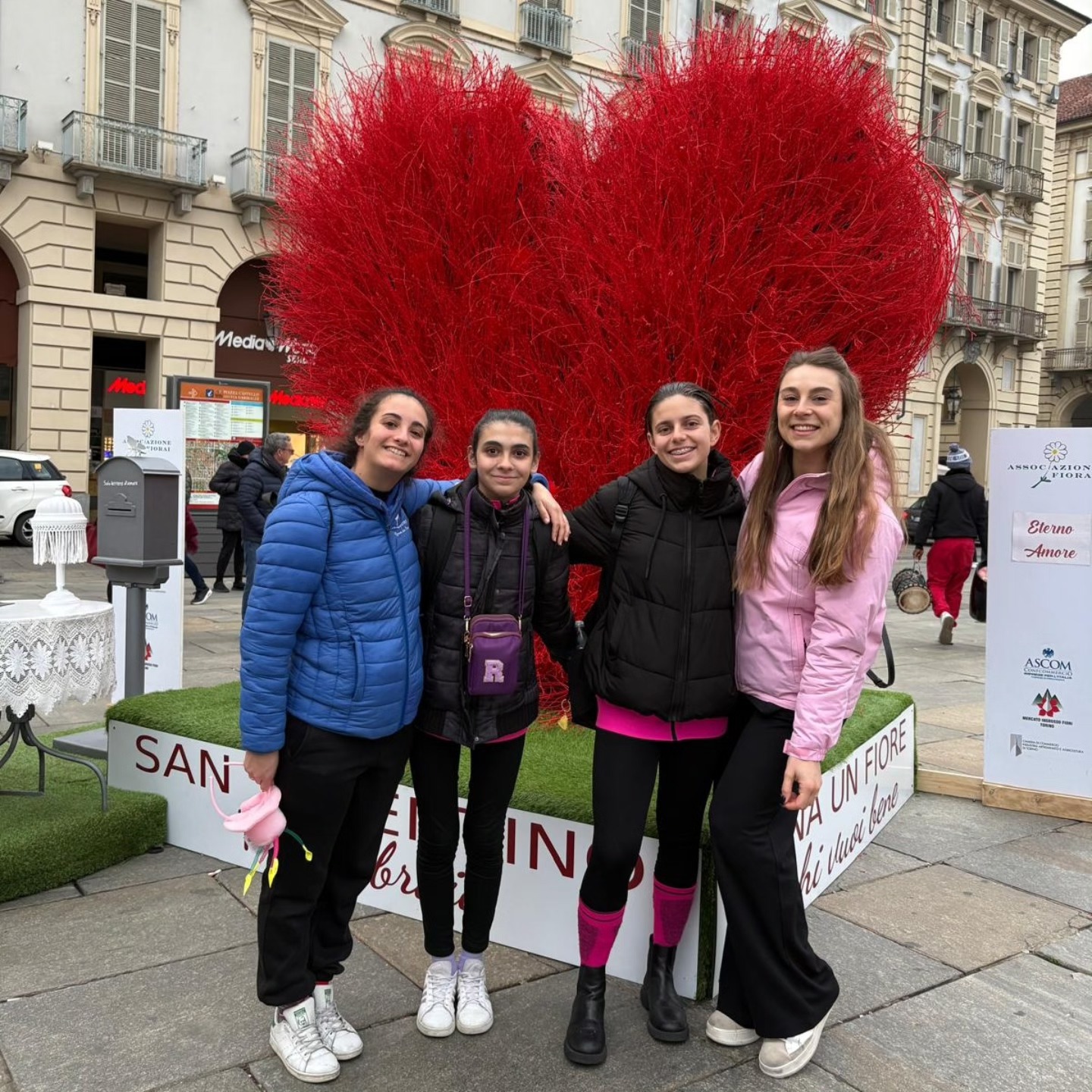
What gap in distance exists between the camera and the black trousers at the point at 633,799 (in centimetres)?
235

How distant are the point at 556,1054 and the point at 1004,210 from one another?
30.6 m

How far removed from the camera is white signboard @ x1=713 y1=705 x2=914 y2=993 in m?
3.10

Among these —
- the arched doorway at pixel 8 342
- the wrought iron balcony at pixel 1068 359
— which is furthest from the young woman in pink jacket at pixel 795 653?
the wrought iron balcony at pixel 1068 359

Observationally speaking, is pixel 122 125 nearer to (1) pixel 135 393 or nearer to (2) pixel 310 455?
(1) pixel 135 393

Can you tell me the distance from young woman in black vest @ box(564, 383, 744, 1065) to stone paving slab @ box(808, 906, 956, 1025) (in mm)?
536

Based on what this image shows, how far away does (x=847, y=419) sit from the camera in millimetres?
2275

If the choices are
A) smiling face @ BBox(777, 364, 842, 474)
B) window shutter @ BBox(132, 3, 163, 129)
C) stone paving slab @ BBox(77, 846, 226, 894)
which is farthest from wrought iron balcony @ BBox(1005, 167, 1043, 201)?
stone paving slab @ BBox(77, 846, 226, 894)

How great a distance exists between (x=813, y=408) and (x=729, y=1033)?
1501mm

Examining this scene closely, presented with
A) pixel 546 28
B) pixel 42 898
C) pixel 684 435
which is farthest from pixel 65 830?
pixel 546 28

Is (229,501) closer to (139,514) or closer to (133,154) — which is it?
(139,514)

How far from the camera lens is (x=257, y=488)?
897 centimetres

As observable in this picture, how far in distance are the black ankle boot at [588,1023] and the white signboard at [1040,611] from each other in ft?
8.33

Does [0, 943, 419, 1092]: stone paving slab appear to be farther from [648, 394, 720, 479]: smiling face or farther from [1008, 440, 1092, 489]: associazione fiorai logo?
[1008, 440, 1092, 489]: associazione fiorai logo

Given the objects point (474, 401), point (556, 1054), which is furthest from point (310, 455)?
point (474, 401)
